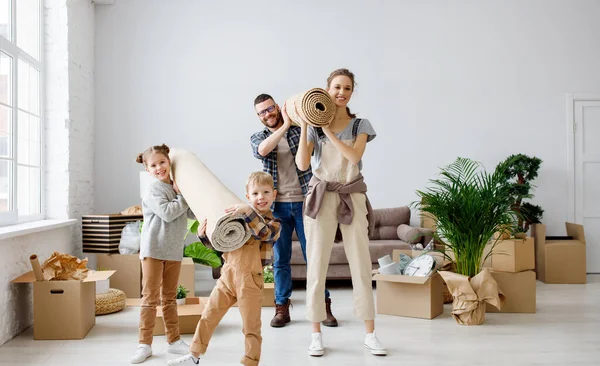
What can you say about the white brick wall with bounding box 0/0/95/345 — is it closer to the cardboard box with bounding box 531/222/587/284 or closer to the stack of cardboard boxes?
the stack of cardboard boxes

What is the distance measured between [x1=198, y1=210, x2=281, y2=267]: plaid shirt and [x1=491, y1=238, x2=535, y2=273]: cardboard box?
1.98m

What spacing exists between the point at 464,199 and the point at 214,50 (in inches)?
122

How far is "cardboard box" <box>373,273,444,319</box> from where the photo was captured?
3428mm

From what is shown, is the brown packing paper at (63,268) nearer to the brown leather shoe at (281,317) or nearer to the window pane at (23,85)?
the brown leather shoe at (281,317)

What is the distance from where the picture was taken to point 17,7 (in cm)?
390

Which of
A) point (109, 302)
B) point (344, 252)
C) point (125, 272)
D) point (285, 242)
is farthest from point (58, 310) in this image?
point (344, 252)

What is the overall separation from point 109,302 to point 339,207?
1.91 m

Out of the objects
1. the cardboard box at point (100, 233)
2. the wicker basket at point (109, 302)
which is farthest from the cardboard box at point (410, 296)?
the cardboard box at point (100, 233)

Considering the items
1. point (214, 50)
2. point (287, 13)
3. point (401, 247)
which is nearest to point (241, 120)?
point (214, 50)

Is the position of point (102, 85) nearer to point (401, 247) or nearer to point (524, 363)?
point (401, 247)

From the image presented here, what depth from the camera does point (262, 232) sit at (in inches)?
87.2

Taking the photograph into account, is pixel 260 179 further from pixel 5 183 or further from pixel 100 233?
pixel 100 233

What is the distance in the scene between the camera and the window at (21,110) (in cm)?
350

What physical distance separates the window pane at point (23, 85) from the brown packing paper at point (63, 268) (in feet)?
4.36
